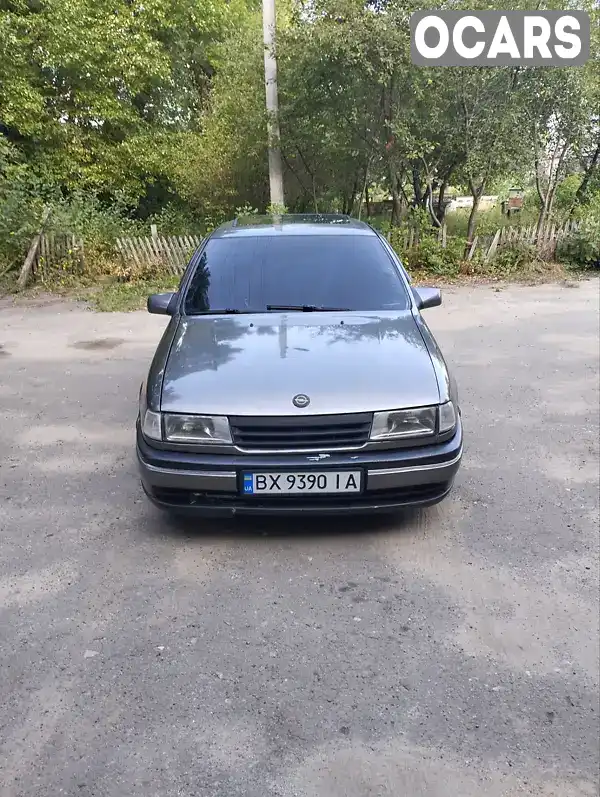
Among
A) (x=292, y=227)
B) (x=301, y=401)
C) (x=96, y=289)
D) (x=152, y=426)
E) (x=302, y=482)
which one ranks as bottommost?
(x=96, y=289)

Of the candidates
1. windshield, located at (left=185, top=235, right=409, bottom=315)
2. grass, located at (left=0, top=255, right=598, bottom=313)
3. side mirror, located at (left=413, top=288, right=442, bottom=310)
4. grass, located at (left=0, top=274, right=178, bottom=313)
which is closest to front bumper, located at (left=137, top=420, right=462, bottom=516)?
windshield, located at (left=185, top=235, right=409, bottom=315)

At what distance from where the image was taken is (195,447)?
342 cm

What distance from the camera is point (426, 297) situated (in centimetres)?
476

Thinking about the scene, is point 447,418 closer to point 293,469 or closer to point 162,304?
point 293,469

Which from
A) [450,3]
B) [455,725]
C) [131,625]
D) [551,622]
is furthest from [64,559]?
[450,3]

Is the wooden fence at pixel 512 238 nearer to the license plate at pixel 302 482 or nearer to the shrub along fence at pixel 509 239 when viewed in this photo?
the shrub along fence at pixel 509 239

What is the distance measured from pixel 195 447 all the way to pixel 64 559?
37.7 inches

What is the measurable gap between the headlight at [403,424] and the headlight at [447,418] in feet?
0.16

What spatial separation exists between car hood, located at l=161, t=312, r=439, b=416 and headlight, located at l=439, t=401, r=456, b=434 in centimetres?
8

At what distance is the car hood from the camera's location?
3.41 m

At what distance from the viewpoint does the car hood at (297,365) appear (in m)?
3.41

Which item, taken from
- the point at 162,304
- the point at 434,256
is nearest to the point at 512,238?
the point at 434,256

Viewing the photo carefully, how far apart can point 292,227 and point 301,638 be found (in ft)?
10.4

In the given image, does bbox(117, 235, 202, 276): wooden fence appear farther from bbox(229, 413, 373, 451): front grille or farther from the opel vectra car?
bbox(229, 413, 373, 451): front grille
